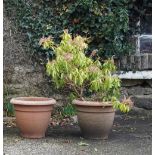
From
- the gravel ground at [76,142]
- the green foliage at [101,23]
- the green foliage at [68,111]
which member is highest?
the green foliage at [101,23]

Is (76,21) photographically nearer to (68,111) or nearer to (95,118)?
(68,111)

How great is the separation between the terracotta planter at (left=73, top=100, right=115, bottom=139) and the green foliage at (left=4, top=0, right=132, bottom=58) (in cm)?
148

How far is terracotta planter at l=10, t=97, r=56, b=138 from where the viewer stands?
4828 mm

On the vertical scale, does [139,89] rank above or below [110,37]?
below

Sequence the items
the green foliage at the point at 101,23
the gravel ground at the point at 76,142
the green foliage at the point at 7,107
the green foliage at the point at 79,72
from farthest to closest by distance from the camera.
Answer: the green foliage at the point at 101,23
the green foliage at the point at 7,107
the green foliage at the point at 79,72
the gravel ground at the point at 76,142

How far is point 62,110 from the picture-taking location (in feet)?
20.1

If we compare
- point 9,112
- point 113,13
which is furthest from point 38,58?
point 113,13

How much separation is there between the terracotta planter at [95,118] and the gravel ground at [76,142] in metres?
0.11

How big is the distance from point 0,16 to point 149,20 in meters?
2.92

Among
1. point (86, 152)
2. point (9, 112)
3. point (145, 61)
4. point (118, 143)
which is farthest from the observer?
point (145, 61)

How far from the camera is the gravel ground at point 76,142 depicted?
438cm

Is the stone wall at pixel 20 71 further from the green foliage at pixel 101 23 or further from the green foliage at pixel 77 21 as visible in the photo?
the green foliage at pixel 101 23

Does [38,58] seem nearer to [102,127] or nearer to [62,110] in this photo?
[62,110]

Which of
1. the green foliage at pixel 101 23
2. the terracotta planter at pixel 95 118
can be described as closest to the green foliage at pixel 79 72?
the terracotta planter at pixel 95 118
